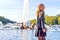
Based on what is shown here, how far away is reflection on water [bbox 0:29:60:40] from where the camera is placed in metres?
2.40

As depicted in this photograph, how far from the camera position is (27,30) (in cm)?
247

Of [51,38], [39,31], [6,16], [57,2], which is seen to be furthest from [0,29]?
[39,31]

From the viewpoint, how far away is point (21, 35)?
2.50 meters

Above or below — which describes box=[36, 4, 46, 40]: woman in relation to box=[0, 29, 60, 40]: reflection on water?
above

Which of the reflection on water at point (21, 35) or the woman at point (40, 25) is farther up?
the woman at point (40, 25)

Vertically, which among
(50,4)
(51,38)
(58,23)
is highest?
(50,4)

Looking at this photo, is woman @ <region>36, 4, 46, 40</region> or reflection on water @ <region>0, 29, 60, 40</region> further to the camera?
reflection on water @ <region>0, 29, 60, 40</region>

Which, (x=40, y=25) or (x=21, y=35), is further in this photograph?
(x=21, y=35)

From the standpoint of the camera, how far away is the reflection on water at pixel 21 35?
2398 mm

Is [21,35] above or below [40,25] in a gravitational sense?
below

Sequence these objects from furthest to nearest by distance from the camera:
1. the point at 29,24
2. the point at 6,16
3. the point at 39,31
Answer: the point at 6,16, the point at 29,24, the point at 39,31

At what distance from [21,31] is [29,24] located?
0.17 m

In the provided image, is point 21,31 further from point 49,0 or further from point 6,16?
point 49,0

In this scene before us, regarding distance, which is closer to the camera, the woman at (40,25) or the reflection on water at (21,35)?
the woman at (40,25)
